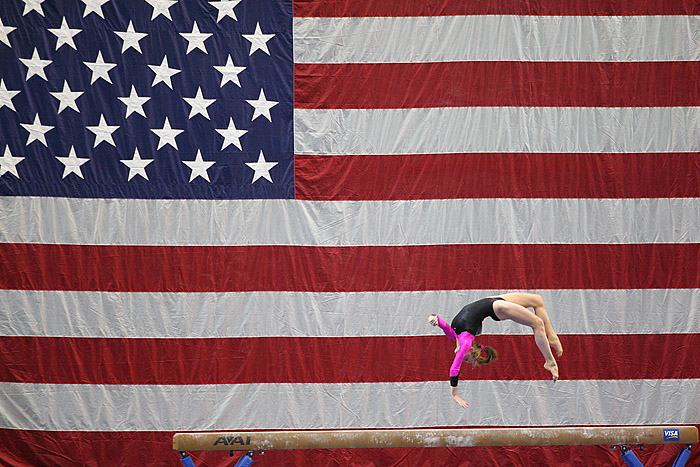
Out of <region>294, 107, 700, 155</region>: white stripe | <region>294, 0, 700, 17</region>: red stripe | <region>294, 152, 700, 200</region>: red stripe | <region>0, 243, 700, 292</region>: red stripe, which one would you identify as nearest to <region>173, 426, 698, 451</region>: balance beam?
<region>0, 243, 700, 292</region>: red stripe

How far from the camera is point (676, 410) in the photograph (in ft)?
17.6

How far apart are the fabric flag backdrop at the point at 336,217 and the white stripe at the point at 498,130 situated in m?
0.02

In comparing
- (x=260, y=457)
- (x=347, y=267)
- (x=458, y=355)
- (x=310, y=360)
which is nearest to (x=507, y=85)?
(x=347, y=267)

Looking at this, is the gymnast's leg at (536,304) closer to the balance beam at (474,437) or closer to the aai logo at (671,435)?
the balance beam at (474,437)

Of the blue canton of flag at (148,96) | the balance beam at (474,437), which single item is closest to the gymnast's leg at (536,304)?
the balance beam at (474,437)

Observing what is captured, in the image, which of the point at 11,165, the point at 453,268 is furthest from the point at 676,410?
the point at 11,165

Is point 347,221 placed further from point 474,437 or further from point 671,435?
point 671,435

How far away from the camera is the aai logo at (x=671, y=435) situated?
161 inches

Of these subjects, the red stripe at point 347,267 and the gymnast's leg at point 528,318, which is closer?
the gymnast's leg at point 528,318

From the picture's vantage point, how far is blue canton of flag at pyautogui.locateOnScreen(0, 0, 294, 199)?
5438 millimetres

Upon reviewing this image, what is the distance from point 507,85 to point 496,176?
828 mm

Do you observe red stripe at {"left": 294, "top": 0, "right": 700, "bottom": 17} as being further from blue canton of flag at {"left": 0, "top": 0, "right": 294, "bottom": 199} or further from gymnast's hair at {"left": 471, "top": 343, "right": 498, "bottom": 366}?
gymnast's hair at {"left": 471, "top": 343, "right": 498, "bottom": 366}

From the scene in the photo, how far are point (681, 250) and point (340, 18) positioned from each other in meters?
3.70

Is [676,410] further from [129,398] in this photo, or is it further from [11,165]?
[11,165]
